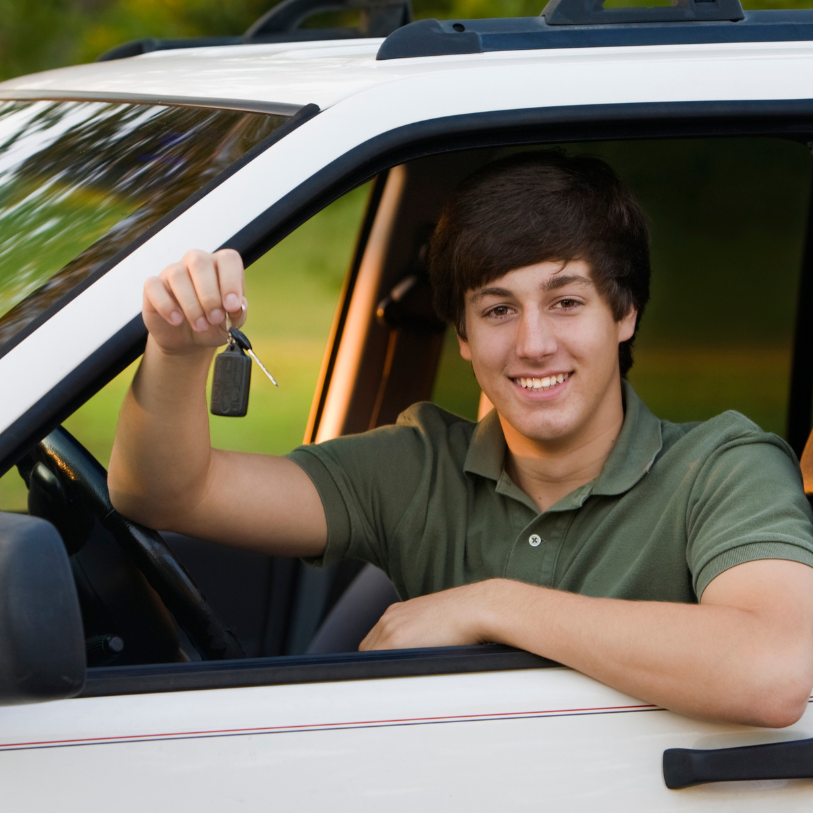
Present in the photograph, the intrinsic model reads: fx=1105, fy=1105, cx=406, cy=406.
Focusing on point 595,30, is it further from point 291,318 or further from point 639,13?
point 291,318

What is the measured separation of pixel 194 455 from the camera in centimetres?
168

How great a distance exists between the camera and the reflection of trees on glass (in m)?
1.36

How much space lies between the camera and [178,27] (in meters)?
6.24

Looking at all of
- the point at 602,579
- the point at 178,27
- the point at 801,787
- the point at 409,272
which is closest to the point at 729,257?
the point at 409,272

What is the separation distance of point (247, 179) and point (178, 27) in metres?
5.37

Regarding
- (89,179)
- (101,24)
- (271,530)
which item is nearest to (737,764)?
(271,530)

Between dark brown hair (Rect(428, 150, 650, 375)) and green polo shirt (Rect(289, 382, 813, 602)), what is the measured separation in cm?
23

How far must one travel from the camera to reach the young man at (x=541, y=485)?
1.29 metres

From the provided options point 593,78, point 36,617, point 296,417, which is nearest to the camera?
point 36,617

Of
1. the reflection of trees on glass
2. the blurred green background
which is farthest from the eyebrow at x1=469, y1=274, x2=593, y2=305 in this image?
the blurred green background

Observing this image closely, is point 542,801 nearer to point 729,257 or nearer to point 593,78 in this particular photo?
point 593,78

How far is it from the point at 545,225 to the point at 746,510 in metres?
0.54

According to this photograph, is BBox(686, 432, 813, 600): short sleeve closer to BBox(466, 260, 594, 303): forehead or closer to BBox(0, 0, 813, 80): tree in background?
BBox(466, 260, 594, 303): forehead

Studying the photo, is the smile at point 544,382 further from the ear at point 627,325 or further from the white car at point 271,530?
the white car at point 271,530
